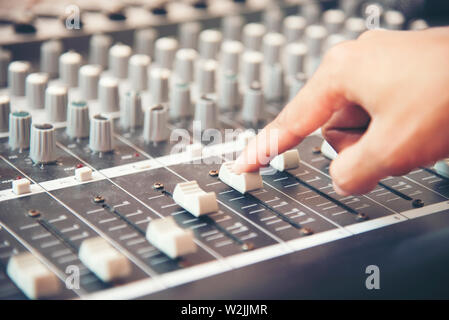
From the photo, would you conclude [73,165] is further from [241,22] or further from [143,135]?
[241,22]

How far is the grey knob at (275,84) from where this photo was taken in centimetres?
207

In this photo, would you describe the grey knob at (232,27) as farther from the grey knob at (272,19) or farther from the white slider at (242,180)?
the white slider at (242,180)

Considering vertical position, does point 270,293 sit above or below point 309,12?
below

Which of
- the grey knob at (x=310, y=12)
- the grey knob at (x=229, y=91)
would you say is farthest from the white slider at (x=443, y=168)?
the grey knob at (x=310, y=12)

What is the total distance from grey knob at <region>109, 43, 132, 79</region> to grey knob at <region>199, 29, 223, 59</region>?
28 cm

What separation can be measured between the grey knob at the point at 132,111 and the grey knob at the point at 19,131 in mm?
257

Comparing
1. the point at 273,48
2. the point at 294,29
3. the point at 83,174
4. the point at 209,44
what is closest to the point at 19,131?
the point at 83,174

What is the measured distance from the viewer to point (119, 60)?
2.07m

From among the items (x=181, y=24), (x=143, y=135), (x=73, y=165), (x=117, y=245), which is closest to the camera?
(x=117, y=245)

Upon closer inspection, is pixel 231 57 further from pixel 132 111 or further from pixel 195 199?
pixel 195 199

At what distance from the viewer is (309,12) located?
2.64m

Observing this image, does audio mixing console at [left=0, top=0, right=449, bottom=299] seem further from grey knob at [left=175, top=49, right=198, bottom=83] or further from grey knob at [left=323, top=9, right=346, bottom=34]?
grey knob at [left=323, top=9, right=346, bottom=34]
